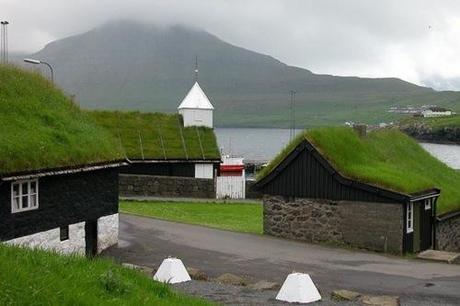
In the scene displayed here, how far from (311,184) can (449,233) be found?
775 cm

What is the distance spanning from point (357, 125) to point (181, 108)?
2264cm

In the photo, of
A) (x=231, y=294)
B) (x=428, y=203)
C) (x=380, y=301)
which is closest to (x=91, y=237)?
(x=231, y=294)

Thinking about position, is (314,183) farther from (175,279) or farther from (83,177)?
(175,279)

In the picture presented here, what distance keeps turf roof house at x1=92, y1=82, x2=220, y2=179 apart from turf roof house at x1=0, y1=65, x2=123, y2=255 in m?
21.6

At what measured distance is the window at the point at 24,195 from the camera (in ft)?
61.2

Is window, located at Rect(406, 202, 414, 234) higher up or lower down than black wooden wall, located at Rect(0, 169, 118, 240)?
lower down

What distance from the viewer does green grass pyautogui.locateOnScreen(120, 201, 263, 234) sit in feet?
106

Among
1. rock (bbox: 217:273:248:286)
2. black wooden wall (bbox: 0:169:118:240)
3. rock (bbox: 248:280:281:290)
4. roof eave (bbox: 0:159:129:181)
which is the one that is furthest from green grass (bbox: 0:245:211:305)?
black wooden wall (bbox: 0:169:118:240)

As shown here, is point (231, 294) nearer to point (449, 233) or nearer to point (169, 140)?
point (449, 233)

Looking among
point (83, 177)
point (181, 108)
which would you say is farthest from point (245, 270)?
point (181, 108)

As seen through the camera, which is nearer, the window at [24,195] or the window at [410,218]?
the window at [24,195]

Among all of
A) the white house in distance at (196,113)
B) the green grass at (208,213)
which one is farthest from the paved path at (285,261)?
the white house in distance at (196,113)

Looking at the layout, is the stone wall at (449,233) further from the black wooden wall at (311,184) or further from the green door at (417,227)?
the black wooden wall at (311,184)

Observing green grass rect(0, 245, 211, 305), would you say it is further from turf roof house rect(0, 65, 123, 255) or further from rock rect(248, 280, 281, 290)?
turf roof house rect(0, 65, 123, 255)
